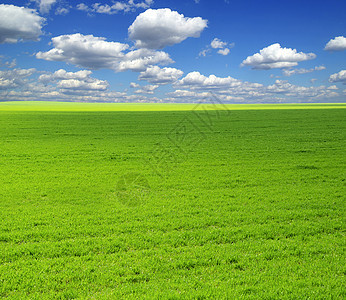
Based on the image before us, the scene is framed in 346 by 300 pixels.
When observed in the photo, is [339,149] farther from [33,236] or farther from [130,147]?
[33,236]

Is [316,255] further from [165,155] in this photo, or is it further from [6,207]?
[165,155]

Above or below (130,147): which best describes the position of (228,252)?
below

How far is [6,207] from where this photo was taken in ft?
33.7

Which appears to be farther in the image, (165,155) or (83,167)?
(165,155)

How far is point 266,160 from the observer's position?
18.0 meters

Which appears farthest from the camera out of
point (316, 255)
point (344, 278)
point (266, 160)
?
point (266, 160)

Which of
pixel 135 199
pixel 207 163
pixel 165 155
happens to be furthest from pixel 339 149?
pixel 135 199

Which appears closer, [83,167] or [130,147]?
[83,167]

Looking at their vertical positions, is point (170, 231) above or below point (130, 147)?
below

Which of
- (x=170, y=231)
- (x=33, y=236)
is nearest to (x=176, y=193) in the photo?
(x=170, y=231)

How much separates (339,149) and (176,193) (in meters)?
16.8

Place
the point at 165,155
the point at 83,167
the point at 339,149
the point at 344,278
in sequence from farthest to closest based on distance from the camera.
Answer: the point at 339,149 → the point at 165,155 → the point at 83,167 → the point at 344,278

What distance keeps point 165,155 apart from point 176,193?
8.69 m

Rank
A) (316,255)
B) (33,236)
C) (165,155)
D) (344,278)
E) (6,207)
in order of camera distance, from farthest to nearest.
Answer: (165,155), (6,207), (33,236), (316,255), (344,278)
